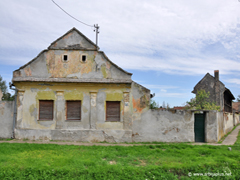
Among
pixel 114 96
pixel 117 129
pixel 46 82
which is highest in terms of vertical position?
pixel 46 82

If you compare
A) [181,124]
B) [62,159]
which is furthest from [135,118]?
[62,159]

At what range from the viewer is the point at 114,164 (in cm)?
736

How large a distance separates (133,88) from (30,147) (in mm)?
6242

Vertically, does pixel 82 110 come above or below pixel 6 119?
above

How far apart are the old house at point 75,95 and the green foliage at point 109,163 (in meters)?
2.54

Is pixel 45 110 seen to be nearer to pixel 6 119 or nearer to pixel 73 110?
pixel 73 110

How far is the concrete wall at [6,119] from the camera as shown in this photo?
12000mm

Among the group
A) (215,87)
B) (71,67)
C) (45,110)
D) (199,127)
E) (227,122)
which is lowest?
(227,122)

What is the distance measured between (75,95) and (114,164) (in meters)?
5.85

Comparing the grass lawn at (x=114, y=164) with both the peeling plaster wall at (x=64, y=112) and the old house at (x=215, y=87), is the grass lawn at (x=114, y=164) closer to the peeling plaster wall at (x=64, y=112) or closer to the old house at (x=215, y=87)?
the peeling plaster wall at (x=64, y=112)

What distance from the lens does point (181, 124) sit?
12.2 metres

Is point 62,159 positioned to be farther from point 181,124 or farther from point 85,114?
point 181,124

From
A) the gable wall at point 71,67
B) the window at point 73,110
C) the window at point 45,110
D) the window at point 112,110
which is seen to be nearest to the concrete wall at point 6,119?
the window at point 45,110

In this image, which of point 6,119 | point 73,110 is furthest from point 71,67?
point 6,119
